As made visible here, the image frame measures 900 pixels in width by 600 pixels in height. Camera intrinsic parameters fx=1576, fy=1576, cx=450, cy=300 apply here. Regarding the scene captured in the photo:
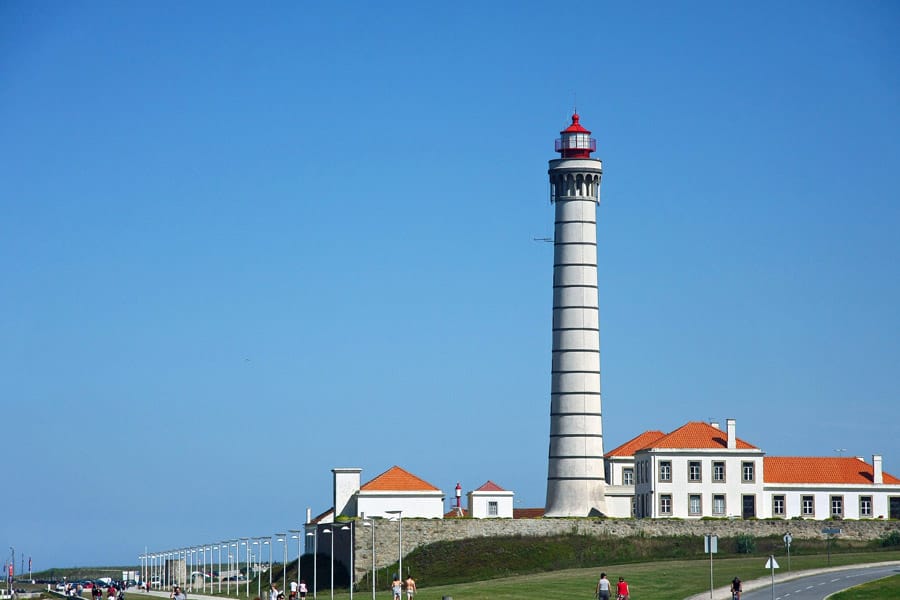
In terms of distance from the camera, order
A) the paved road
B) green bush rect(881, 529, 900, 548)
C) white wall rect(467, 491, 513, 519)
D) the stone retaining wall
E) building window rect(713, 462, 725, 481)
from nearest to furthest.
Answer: the paved road → green bush rect(881, 529, 900, 548) → the stone retaining wall → building window rect(713, 462, 725, 481) → white wall rect(467, 491, 513, 519)

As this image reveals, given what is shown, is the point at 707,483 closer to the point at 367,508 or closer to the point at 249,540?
the point at 367,508

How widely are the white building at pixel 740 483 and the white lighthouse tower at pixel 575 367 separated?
11.3ft

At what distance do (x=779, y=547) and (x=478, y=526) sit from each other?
52.4 ft

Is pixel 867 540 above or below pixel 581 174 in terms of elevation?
below

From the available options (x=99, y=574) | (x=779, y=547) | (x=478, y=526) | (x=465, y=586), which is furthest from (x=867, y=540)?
(x=99, y=574)

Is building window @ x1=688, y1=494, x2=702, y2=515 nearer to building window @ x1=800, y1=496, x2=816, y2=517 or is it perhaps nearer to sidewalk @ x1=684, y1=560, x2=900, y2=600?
building window @ x1=800, y1=496, x2=816, y2=517

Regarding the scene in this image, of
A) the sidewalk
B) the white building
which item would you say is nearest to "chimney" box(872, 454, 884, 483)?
the white building

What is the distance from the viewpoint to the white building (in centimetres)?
8825

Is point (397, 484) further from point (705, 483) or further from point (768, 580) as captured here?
point (768, 580)

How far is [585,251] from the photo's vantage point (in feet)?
289

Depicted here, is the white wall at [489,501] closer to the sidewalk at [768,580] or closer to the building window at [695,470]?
the building window at [695,470]

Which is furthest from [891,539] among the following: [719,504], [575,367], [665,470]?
[575,367]

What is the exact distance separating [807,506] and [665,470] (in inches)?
338

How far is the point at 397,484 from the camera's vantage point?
299 feet
